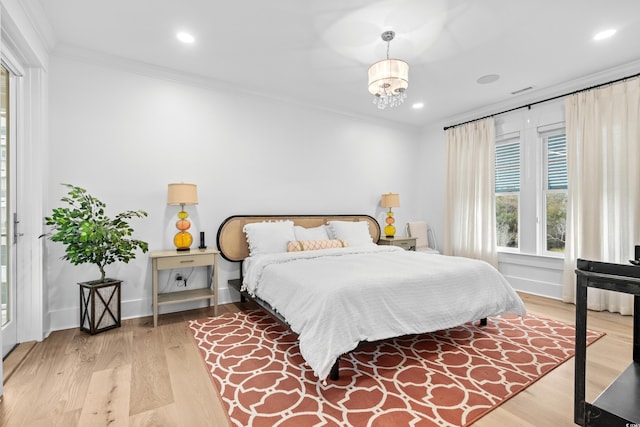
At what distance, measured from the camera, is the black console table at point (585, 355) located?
103cm

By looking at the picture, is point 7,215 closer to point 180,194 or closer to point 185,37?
point 180,194

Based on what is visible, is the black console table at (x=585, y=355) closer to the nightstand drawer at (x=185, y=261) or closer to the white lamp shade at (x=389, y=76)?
the white lamp shade at (x=389, y=76)

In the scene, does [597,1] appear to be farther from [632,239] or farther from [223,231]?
[223,231]

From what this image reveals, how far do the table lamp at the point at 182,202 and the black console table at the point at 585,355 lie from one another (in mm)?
3150

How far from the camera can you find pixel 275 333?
9.21ft

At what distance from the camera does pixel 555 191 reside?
4039 mm

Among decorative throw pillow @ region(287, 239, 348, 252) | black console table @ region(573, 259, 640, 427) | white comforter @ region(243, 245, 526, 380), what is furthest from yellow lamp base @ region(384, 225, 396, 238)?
black console table @ region(573, 259, 640, 427)

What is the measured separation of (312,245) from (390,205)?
1.91 m

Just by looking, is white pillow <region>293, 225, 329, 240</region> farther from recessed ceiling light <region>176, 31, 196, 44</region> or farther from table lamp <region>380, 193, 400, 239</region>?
recessed ceiling light <region>176, 31, 196, 44</region>


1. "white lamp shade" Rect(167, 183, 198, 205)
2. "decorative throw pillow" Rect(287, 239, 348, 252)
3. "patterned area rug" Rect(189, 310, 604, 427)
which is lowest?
"patterned area rug" Rect(189, 310, 604, 427)

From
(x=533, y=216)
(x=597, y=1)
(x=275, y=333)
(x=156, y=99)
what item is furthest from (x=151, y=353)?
(x=533, y=216)

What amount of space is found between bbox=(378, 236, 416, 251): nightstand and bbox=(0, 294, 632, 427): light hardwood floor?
2.51 metres

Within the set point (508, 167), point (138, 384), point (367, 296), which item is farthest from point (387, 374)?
point (508, 167)

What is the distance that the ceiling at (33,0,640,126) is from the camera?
2.42 meters
